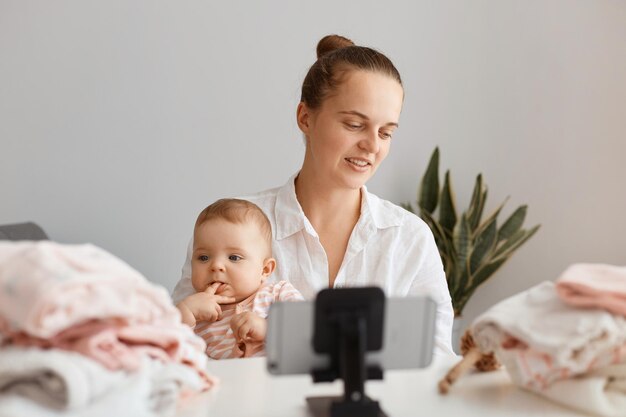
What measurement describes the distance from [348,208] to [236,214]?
44cm

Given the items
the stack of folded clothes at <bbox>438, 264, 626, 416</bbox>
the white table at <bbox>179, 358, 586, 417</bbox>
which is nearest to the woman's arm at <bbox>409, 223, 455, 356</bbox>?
the white table at <bbox>179, 358, 586, 417</bbox>

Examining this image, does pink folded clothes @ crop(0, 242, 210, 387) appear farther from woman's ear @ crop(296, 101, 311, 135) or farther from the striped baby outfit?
woman's ear @ crop(296, 101, 311, 135)

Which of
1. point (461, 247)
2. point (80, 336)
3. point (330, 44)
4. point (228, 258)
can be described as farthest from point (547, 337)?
point (461, 247)

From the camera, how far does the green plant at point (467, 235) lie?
12.1 ft

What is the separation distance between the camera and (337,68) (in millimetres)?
2283

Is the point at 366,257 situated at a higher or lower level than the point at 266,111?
lower

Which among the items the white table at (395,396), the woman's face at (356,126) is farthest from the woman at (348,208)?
the white table at (395,396)

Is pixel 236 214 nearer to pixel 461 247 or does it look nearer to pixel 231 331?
pixel 231 331

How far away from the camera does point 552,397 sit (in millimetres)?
1229

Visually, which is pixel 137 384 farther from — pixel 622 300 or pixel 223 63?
pixel 223 63

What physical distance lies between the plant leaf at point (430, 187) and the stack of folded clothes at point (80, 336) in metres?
2.79

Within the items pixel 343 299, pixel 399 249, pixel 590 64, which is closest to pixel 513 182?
pixel 590 64

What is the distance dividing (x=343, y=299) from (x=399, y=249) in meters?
1.22

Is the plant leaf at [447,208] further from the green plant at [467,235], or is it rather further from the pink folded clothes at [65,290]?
the pink folded clothes at [65,290]
